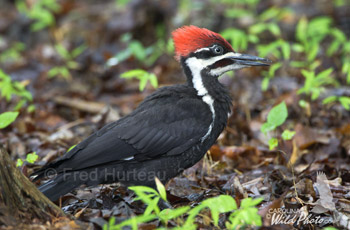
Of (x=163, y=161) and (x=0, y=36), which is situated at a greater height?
(x=0, y=36)

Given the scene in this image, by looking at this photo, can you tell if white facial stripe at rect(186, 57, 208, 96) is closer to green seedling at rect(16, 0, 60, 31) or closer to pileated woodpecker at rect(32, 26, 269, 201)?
pileated woodpecker at rect(32, 26, 269, 201)

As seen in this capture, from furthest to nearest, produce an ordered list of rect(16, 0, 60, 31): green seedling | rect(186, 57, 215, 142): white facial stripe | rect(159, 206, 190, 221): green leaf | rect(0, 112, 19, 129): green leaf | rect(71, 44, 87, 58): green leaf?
rect(16, 0, 60, 31): green seedling
rect(71, 44, 87, 58): green leaf
rect(186, 57, 215, 142): white facial stripe
rect(0, 112, 19, 129): green leaf
rect(159, 206, 190, 221): green leaf

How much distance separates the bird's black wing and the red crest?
49 cm

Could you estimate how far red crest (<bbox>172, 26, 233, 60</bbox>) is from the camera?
4.19m

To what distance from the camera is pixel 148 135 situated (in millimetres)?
3824

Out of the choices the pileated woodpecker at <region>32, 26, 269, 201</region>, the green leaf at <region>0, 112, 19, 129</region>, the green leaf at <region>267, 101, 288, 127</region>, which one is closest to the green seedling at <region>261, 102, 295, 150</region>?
the green leaf at <region>267, 101, 288, 127</region>

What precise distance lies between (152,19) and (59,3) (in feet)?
8.48

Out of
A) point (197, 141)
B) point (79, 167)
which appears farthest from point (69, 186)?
point (197, 141)

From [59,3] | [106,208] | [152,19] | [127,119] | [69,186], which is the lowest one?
[106,208]

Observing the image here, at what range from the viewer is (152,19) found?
8641 millimetres

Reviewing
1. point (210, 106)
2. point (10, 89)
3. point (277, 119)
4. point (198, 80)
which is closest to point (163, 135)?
point (210, 106)

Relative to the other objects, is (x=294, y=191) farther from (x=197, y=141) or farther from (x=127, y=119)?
(x=127, y=119)

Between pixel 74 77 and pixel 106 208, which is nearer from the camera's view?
pixel 106 208

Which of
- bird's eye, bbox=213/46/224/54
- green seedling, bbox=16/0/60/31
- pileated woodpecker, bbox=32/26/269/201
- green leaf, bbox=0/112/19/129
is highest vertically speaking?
green seedling, bbox=16/0/60/31
